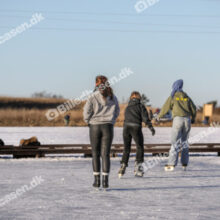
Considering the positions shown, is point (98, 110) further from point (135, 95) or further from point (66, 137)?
point (66, 137)

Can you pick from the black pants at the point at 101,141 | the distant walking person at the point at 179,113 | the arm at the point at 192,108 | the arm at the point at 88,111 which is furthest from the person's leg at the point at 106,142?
the arm at the point at 192,108

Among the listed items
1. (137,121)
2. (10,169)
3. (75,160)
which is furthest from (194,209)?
(75,160)

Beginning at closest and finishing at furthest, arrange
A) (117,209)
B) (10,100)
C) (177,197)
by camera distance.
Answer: (117,209), (177,197), (10,100)

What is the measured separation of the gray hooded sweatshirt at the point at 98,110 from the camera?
25.1ft

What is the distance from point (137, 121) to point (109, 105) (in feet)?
6.38

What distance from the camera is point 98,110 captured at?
301 inches

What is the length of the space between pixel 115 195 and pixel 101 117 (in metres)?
1.29

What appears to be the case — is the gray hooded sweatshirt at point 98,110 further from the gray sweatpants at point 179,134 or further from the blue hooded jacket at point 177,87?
the blue hooded jacket at point 177,87

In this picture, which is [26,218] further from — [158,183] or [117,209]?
[158,183]

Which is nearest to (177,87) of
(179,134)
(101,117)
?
(179,134)

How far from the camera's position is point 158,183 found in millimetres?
8742

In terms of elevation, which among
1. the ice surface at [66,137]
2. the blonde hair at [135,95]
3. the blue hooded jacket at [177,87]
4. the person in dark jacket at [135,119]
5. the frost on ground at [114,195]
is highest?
the blue hooded jacket at [177,87]

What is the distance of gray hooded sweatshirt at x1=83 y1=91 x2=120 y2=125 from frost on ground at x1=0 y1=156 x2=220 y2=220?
45.4 inches

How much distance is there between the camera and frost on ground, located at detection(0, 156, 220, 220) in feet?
19.1
